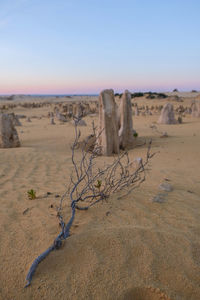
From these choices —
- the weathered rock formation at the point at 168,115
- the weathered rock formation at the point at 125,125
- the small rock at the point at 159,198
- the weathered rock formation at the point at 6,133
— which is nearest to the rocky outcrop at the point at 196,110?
the weathered rock formation at the point at 168,115

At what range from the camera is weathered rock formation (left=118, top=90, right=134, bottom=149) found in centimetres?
890

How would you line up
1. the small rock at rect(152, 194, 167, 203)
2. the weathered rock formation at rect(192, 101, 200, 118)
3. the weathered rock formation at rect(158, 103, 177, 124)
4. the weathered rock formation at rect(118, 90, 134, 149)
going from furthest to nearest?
the weathered rock formation at rect(192, 101, 200, 118) < the weathered rock formation at rect(158, 103, 177, 124) < the weathered rock formation at rect(118, 90, 134, 149) < the small rock at rect(152, 194, 167, 203)

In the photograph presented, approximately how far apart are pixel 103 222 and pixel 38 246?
0.73 metres

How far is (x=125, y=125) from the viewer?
8.91 m

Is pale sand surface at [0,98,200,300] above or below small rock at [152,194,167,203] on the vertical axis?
above

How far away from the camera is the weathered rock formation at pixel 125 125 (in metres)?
8.90

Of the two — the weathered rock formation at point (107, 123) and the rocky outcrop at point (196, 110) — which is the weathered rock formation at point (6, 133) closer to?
the weathered rock formation at point (107, 123)

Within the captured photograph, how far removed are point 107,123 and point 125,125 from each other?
1.44 meters

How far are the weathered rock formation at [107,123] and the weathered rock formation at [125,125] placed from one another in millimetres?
1006

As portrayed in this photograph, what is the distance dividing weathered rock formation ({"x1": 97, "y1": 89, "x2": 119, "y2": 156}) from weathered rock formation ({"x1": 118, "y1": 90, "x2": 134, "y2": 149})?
1006 millimetres

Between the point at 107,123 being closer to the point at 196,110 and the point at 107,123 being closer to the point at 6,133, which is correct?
the point at 6,133

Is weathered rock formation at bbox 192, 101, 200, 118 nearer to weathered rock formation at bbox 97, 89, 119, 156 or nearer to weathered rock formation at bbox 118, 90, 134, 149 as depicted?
weathered rock formation at bbox 118, 90, 134, 149

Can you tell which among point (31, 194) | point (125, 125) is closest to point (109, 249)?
point (31, 194)

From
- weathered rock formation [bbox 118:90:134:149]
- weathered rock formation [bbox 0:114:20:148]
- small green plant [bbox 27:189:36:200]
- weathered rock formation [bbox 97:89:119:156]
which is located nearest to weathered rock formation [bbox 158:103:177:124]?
weathered rock formation [bbox 118:90:134:149]
